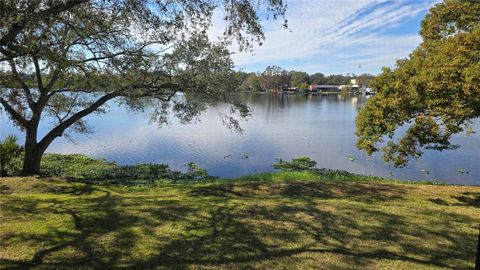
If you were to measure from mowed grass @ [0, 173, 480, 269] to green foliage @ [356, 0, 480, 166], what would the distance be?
10.1ft

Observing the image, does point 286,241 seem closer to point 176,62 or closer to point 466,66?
point 466,66

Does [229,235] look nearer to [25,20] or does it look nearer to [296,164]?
[25,20]

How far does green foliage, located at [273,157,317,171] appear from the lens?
67.3ft

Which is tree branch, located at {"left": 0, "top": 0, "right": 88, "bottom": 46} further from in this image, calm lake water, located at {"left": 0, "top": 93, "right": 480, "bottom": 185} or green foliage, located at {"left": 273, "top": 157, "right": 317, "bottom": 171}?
green foliage, located at {"left": 273, "top": 157, "right": 317, "bottom": 171}

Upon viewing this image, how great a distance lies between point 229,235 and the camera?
580 cm

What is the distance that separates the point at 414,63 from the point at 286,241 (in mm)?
8475

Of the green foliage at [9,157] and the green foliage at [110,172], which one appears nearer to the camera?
the green foliage at [9,157]

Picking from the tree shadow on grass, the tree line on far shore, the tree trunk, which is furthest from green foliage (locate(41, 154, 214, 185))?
the tree line on far shore

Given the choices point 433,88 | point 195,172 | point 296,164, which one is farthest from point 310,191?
point 296,164

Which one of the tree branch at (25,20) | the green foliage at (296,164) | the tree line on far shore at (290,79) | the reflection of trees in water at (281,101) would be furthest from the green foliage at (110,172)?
the tree line on far shore at (290,79)

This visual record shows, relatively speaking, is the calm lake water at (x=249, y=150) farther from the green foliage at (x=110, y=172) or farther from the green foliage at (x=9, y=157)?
the green foliage at (x=110, y=172)

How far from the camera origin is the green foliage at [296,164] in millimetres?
20516

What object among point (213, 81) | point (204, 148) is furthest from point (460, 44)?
point (204, 148)

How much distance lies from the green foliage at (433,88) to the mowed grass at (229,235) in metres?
3.08
